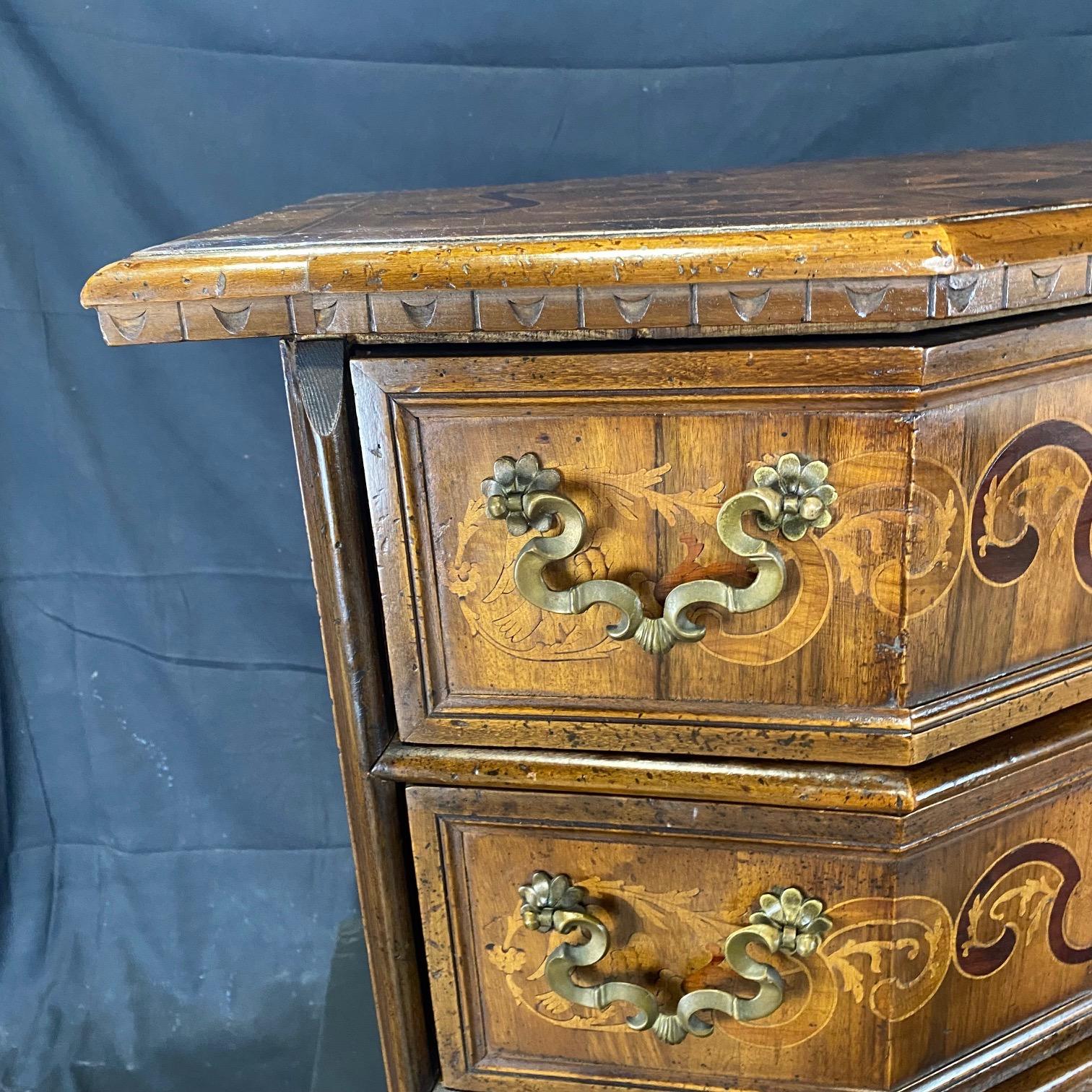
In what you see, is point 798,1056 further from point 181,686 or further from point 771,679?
point 181,686

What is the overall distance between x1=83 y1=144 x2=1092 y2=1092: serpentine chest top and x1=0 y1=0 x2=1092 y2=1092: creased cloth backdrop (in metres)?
0.44

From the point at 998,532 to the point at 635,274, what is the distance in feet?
0.85

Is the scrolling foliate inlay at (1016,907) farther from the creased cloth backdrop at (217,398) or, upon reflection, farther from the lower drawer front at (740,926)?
the creased cloth backdrop at (217,398)

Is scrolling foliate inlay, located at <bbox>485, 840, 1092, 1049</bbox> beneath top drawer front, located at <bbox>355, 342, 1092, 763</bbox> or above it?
beneath

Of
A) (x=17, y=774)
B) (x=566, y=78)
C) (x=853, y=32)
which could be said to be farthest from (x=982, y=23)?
(x=17, y=774)

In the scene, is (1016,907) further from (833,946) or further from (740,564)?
(740,564)

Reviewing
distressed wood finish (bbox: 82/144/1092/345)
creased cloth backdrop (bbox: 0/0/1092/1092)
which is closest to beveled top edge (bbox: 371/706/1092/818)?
distressed wood finish (bbox: 82/144/1092/345)

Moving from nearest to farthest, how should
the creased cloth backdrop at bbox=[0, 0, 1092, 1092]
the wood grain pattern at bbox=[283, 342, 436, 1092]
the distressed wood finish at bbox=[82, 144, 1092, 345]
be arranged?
1. the distressed wood finish at bbox=[82, 144, 1092, 345]
2. the wood grain pattern at bbox=[283, 342, 436, 1092]
3. the creased cloth backdrop at bbox=[0, 0, 1092, 1092]

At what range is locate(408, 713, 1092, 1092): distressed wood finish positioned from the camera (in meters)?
0.66

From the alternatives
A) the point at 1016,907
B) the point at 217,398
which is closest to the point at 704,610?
the point at 1016,907

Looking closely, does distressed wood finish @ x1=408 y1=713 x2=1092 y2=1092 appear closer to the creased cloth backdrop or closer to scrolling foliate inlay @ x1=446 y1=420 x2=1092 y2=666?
scrolling foliate inlay @ x1=446 y1=420 x2=1092 y2=666

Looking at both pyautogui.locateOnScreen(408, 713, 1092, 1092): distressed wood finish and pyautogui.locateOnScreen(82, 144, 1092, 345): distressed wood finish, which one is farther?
pyautogui.locateOnScreen(408, 713, 1092, 1092): distressed wood finish

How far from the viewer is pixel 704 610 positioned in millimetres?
622

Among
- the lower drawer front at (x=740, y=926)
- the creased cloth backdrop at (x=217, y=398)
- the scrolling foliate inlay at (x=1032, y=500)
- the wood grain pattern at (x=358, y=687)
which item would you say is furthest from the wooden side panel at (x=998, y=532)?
the creased cloth backdrop at (x=217, y=398)
